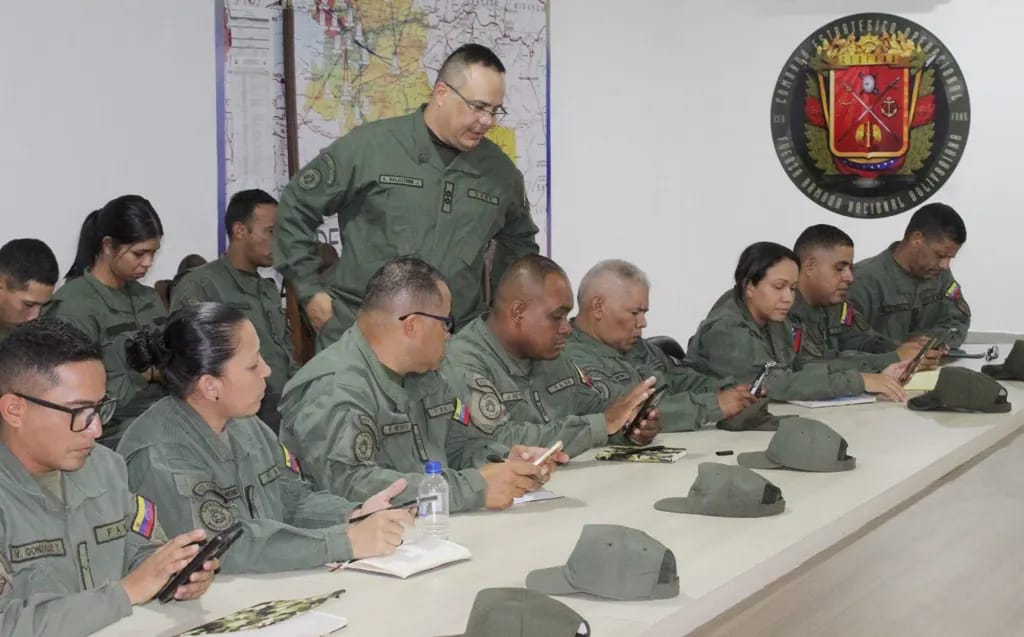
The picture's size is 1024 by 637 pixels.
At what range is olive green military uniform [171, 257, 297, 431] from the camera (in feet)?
15.6

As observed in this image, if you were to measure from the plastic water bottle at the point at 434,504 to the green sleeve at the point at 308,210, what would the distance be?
1.25 m

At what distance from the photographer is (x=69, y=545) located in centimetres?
227

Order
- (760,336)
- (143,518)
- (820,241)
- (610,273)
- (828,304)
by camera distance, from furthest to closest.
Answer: (828,304) → (820,241) → (760,336) → (610,273) → (143,518)

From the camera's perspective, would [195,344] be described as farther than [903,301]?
No

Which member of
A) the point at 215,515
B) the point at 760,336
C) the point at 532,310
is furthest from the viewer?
the point at 760,336

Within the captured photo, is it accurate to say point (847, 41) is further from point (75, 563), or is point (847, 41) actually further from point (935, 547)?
point (75, 563)

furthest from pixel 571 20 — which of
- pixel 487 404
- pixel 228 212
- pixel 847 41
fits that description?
pixel 487 404

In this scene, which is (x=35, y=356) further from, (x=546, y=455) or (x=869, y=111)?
(x=869, y=111)

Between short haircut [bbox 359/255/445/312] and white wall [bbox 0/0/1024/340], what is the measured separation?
2.05 m

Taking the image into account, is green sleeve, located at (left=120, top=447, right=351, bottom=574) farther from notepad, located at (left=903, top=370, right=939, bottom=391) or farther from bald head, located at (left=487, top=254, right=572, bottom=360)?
notepad, located at (left=903, top=370, right=939, bottom=391)

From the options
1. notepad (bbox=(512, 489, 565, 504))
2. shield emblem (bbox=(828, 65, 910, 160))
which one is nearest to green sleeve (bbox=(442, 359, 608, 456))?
notepad (bbox=(512, 489, 565, 504))

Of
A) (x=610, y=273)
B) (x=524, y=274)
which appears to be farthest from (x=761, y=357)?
(x=524, y=274)

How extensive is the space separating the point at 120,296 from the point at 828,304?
2.91 m

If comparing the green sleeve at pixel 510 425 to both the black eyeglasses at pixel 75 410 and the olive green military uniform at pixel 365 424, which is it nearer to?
the olive green military uniform at pixel 365 424
